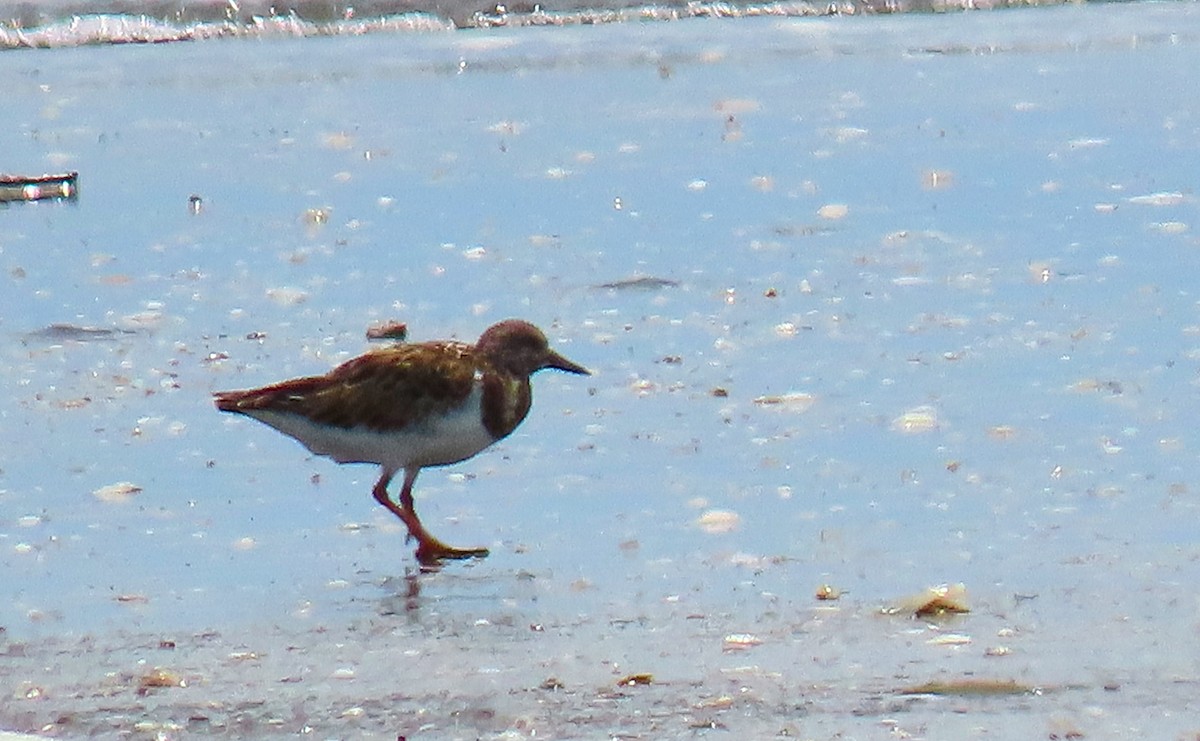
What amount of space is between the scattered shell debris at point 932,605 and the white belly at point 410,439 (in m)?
1.49

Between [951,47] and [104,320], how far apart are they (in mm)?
12354

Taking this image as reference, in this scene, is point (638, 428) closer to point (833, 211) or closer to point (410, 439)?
point (410, 439)

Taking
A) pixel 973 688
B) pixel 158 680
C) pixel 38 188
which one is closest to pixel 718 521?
pixel 973 688

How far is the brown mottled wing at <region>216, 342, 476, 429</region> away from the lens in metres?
6.50

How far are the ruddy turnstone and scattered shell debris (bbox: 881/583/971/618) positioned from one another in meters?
1.45

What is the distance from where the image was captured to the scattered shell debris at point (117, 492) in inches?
264

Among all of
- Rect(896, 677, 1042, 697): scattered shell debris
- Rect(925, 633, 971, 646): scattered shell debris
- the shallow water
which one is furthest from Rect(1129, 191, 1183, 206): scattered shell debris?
Rect(896, 677, 1042, 697): scattered shell debris

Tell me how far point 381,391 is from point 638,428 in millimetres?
1086

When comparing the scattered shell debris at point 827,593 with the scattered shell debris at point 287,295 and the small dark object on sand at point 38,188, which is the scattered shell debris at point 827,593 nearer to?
the scattered shell debris at point 287,295

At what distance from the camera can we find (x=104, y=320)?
959cm

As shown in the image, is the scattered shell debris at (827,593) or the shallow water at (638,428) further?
the scattered shell debris at (827,593)

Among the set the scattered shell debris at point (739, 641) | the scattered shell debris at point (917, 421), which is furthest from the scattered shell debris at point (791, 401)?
the scattered shell debris at point (739, 641)

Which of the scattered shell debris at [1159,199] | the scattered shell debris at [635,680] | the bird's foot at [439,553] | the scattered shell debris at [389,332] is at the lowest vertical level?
the scattered shell debris at [389,332]

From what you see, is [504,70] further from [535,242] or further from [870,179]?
[535,242]
